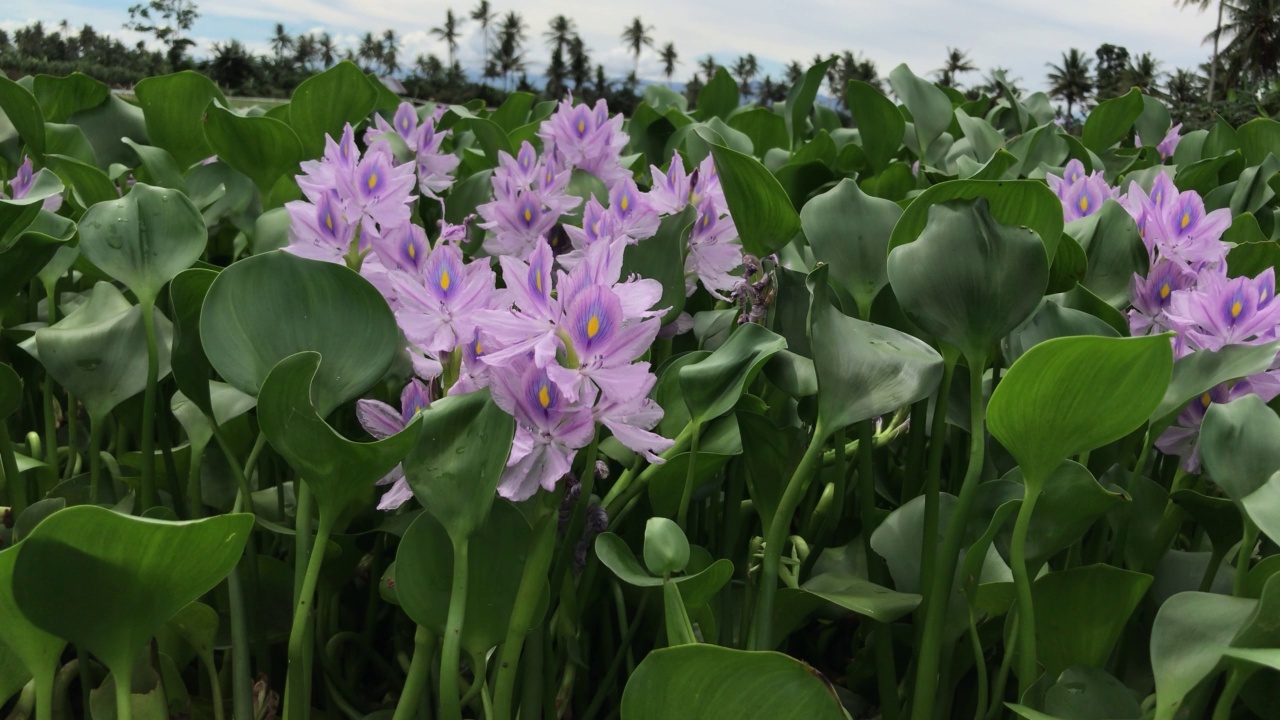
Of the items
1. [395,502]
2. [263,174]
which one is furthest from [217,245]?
[395,502]

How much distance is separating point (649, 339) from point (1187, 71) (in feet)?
104

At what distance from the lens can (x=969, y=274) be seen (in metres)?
0.74

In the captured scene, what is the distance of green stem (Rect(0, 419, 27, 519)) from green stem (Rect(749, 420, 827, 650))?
2.64 ft

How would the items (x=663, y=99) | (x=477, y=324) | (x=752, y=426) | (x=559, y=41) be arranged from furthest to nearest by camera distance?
1. (x=559, y=41)
2. (x=663, y=99)
3. (x=752, y=426)
4. (x=477, y=324)

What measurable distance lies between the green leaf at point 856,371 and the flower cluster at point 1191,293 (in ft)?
0.69

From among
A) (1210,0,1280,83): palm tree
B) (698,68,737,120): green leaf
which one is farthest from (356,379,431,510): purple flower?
(1210,0,1280,83): palm tree

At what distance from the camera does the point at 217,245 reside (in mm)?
1721

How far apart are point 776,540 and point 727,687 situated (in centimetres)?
23

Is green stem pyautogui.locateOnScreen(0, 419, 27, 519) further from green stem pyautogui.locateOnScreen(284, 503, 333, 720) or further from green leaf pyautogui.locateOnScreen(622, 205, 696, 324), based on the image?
green leaf pyautogui.locateOnScreen(622, 205, 696, 324)

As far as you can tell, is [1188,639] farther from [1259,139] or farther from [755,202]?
[1259,139]

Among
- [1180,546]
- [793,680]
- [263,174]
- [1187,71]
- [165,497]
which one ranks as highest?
[793,680]

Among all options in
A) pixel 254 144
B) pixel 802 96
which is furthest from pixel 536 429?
pixel 802 96

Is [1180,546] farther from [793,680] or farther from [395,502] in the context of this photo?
[395,502]

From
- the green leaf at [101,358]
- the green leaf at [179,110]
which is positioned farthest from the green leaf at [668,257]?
the green leaf at [179,110]
